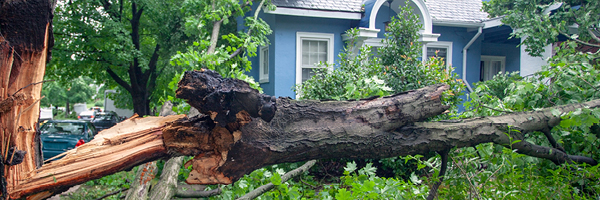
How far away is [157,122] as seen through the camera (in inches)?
86.1

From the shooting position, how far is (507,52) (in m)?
12.2

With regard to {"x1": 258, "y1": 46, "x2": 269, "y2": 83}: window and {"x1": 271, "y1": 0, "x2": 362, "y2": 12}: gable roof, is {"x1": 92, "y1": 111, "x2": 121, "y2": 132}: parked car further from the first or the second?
{"x1": 271, "y1": 0, "x2": 362, "y2": 12}: gable roof

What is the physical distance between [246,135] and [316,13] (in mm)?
6982

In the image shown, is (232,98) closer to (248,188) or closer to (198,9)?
(248,188)

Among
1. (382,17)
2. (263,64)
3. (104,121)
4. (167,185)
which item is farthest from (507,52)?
(104,121)

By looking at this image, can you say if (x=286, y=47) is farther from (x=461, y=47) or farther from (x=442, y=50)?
(x=461, y=47)

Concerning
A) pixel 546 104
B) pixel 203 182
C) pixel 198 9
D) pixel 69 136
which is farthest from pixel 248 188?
pixel 69 136

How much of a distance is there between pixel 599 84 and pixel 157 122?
3872 millimetres

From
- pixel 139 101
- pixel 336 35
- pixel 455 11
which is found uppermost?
pixel 455 11

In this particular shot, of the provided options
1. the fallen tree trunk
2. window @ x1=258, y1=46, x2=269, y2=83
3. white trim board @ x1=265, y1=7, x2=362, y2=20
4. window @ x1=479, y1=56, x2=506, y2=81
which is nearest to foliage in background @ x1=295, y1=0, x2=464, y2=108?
the fallen tree trunk

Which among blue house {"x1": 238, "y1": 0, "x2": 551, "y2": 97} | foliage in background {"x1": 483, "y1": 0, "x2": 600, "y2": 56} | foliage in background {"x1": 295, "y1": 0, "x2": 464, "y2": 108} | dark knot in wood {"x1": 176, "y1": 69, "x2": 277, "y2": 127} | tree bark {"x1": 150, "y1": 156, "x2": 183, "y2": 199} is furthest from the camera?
blue house {"x1": 238, "y1": 0, "x2": 551, "y2": 97}

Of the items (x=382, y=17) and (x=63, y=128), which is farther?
(x=63, y=128)

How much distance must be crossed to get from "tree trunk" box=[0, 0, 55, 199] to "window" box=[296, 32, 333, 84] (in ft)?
23.1

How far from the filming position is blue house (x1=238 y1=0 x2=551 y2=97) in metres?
8.76
